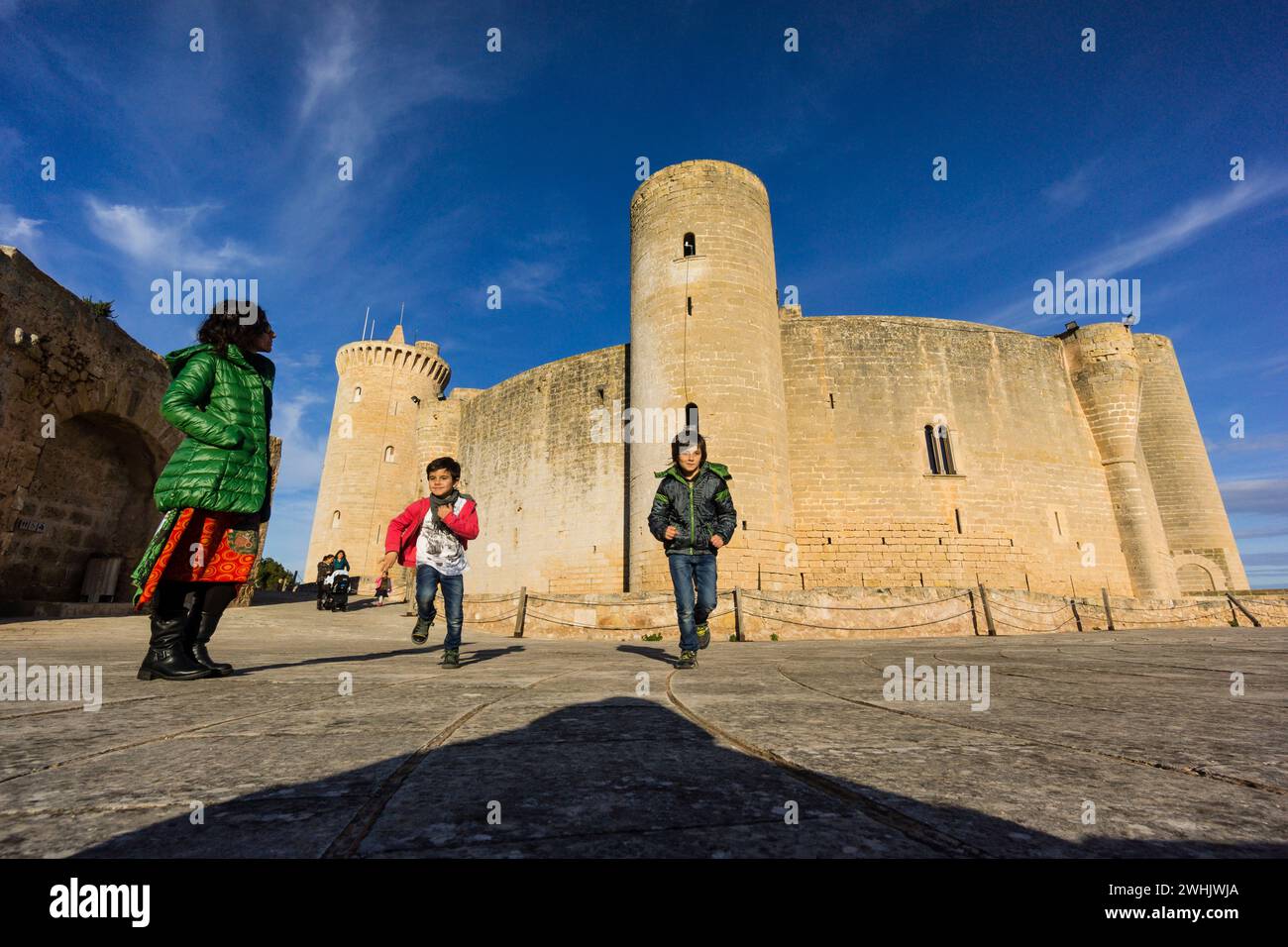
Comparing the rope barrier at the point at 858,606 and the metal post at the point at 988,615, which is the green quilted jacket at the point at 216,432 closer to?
the rope barrier at the point at 858,606

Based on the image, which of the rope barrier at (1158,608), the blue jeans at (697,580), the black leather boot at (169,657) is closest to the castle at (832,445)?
the rope barrier at (1158,608)

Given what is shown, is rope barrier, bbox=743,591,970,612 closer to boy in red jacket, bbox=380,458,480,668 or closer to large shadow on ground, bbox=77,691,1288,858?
boy in red jacket, bbox=380,458,480,668

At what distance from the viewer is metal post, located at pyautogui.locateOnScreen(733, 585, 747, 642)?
846cm

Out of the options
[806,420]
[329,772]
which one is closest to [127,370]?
[329,772]

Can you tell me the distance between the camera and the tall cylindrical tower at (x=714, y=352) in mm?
11125

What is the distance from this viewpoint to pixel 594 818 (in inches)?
37.9

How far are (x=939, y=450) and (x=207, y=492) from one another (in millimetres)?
15217

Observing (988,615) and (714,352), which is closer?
(988,615)

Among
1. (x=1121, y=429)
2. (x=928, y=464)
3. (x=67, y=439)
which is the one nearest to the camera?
(x=67, y=439)

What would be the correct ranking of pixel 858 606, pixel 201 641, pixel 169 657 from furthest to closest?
pixel 858 606, pixel 201 641, pixel 169 657

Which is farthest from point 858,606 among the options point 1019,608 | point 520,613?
point 520,613

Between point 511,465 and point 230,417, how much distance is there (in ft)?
45.4

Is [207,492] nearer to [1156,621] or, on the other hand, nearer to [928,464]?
[928,464]
